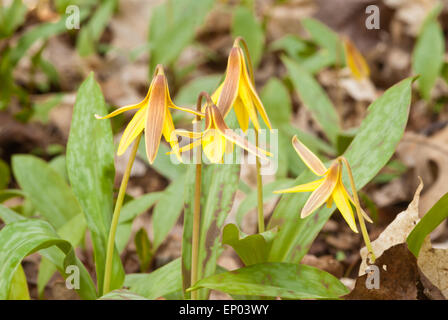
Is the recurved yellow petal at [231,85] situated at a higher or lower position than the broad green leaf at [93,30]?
lower

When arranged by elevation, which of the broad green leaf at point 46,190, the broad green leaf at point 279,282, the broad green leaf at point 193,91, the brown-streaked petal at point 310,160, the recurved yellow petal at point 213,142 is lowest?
the broad green leaf at point 279,282

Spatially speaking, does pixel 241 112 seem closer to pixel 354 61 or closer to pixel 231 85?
pixel 231 85

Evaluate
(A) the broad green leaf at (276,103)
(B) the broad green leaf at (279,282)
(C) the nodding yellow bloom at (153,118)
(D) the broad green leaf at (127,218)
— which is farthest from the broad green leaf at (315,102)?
(C) the nodding yellow bloom at (153,118)

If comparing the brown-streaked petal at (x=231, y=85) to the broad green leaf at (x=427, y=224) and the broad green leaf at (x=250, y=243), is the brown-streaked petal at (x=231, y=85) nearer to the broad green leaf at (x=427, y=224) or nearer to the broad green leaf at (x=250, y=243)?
the broad green leaf at (x=250, y=243)

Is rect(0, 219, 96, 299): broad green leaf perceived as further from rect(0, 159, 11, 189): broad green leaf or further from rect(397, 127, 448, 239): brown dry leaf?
rect(397, 127, 448, 239): brown dry leaf

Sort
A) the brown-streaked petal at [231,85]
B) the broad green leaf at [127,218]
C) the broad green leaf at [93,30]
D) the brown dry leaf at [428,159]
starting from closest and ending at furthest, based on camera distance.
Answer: the brown-streaked petal at [231,85]
the broad green leaf at [127,218]
the brown dry leaf at [428,159]
the broad green leaf at [93,30]

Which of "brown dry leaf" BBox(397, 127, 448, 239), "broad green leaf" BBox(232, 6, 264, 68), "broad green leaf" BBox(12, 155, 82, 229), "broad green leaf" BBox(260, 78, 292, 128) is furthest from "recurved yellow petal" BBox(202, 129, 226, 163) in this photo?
"broad green leaf" BBox(232, 6, 264, 68)

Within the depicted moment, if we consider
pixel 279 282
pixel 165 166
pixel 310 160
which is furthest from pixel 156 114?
pixel 165 166

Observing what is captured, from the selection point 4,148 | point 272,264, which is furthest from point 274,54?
point 272,264

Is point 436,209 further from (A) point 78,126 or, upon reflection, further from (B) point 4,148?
(B) point 4,148
